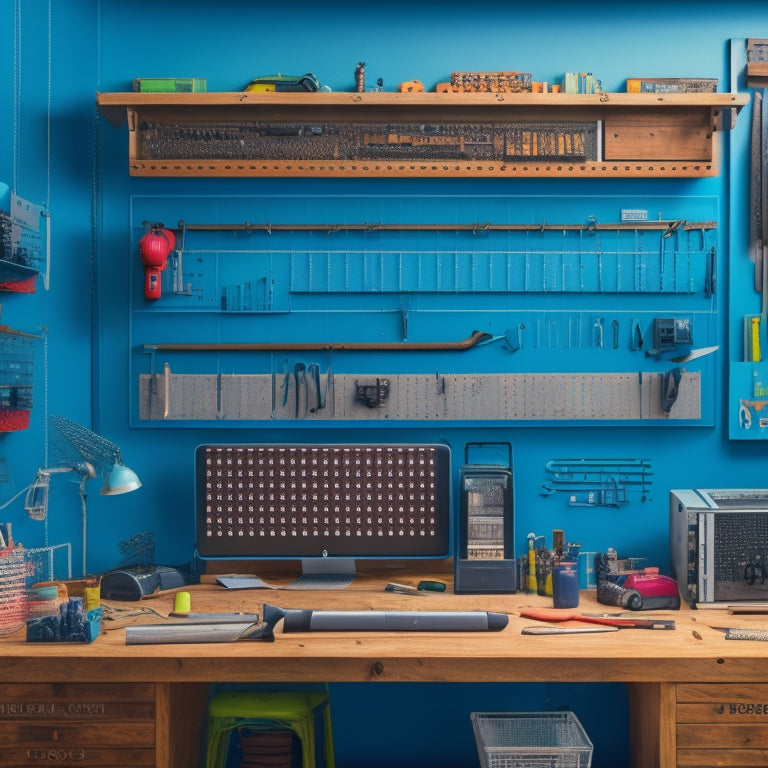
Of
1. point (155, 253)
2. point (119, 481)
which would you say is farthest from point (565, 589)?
point (155, 253)

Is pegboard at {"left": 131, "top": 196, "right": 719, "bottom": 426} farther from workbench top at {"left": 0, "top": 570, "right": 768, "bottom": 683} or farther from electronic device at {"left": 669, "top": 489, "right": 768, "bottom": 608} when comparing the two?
workbench top at {"left": 0, "top": 570, "right": 768, "bottom": 683}

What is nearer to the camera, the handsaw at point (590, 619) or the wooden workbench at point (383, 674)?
the wooden workbench at point (383, 674)

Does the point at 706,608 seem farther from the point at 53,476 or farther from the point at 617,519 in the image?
the point at 53,476

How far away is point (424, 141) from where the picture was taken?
118 inches

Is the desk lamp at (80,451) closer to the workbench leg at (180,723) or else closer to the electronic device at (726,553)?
the workbench leg at (180,723)

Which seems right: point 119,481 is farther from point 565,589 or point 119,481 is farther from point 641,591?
point 641,591

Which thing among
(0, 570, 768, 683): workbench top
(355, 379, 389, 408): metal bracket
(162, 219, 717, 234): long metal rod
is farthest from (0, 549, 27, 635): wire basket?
(162, 219, 717, 234): long metal rod

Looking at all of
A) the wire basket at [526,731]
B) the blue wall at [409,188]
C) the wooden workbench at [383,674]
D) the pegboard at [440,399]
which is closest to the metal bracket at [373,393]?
the pegboard at [440,399]

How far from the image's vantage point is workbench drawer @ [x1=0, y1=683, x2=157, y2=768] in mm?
2199

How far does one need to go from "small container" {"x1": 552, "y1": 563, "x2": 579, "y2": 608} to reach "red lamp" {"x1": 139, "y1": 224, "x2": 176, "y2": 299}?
68.3 inches

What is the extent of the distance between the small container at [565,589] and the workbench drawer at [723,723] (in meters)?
0.49

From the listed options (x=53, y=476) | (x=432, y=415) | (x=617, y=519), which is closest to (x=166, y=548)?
(x=53, y=476)

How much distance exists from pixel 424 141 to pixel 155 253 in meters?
1.05

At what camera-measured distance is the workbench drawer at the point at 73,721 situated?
2.20 metres
